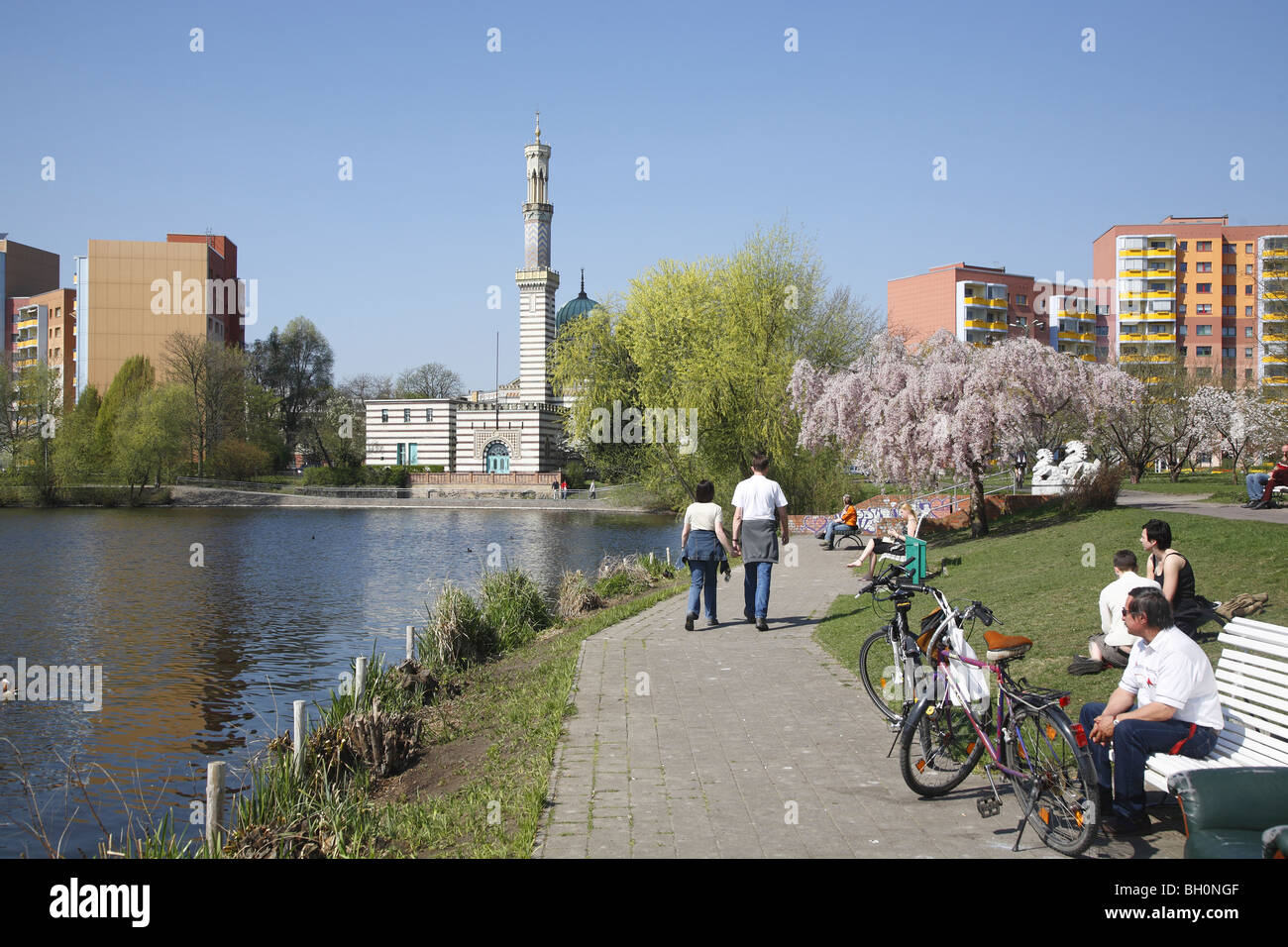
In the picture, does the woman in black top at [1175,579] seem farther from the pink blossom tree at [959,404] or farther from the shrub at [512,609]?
the pink blossom tree at [959,404]

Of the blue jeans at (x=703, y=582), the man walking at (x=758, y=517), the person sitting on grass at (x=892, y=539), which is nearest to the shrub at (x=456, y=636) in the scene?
the blue jeans at (x=703, y=582)

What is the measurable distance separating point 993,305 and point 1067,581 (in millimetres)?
98677

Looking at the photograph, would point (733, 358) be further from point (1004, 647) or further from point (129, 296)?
point (129, 296)

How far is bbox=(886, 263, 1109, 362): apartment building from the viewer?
10325 centimetres

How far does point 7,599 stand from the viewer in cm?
2294

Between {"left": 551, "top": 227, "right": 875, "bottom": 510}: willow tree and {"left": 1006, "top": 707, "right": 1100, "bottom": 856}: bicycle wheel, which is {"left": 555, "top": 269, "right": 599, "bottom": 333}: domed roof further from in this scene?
{"left": 1006, "top": 707, "right": 1100, "bottom": 856}: bicycle wheel

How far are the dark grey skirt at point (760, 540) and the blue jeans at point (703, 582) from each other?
2.03 feet

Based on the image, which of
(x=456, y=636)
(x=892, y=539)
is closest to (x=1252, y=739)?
(x=456, y=636)

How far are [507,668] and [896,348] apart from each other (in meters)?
17.5

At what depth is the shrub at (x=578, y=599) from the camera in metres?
17.2

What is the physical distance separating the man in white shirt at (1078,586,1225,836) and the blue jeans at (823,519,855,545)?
60.6ft

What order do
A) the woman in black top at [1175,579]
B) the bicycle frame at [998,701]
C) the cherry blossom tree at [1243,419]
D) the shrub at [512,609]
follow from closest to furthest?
1. the bicycle frame at [998,701]
2. the woman in black top at [1175,579]
3. the shrub at [512,609]
4. the cherry blossom tree at [1243,419]

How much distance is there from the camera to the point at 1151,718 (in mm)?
5344

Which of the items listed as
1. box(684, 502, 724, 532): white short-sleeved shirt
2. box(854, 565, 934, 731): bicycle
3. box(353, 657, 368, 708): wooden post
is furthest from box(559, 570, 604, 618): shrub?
box(854, 565, 934, 731): bicycle
